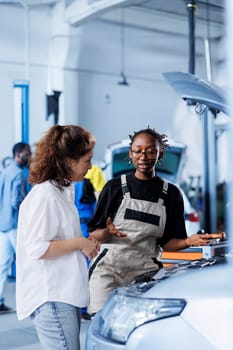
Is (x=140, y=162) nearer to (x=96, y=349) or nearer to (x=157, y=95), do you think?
(x=96, y=349)

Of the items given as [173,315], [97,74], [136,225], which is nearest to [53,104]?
[97,74]

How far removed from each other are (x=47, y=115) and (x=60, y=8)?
1702 mm

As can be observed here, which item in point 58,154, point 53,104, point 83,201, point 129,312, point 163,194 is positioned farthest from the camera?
point 53,104

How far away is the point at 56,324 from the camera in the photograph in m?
2.68

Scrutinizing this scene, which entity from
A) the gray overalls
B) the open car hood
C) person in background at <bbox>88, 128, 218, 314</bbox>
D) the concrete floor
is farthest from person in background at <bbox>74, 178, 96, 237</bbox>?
the open car hood

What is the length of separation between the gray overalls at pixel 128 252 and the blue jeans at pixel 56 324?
0.66 meters

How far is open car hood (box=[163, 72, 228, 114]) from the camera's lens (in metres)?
2.95

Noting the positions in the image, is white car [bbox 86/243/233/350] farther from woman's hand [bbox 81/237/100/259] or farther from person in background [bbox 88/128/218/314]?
person in background [bbox 88/128/218/314]

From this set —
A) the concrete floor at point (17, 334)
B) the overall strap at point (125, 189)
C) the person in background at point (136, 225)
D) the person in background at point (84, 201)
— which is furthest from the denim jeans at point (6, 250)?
the overall strap at point (125, 189)

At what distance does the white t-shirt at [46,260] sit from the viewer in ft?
8.68

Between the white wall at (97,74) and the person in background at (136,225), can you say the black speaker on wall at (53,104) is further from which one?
the person in background at (136,225)

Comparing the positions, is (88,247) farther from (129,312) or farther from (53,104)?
(53,104)

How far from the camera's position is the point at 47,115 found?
32.5 feet

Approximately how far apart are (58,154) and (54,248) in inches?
16.4
